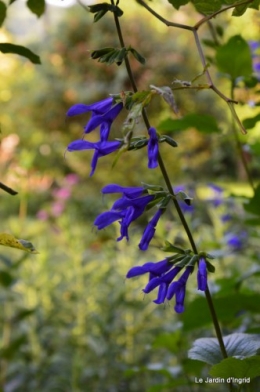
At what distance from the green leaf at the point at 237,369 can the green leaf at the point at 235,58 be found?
0.44 metres

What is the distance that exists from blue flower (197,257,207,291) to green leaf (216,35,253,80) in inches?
14.9

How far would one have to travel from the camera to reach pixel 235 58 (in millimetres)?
773

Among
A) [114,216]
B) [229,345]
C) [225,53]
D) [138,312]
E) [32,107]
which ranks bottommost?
[229,345]

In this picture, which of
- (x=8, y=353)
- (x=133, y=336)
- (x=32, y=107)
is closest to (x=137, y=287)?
(x=133, y=336)

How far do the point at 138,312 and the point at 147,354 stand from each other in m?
0.16

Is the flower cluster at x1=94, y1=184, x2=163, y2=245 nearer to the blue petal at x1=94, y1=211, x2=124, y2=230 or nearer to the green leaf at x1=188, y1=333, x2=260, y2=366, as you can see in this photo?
the blue petal at x1=94, y1=211, x2=124, y2=230

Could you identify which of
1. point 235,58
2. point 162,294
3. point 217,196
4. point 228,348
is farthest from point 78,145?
point 217,196

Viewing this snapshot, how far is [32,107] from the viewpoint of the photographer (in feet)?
27.1

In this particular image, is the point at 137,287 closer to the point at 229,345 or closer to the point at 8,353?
the point at 8,353

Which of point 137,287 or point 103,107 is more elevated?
point 137,287

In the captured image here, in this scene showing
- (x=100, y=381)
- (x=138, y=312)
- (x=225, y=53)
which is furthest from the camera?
(x=138, y=312)

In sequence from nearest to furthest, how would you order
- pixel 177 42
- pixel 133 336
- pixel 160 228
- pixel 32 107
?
pixel 160 228 < pixel 133 336 < pixel 177 42 < pixel 32 107

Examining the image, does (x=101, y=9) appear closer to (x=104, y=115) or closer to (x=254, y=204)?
(x=104, y=115)

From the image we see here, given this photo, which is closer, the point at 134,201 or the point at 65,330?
the point at 134,201
